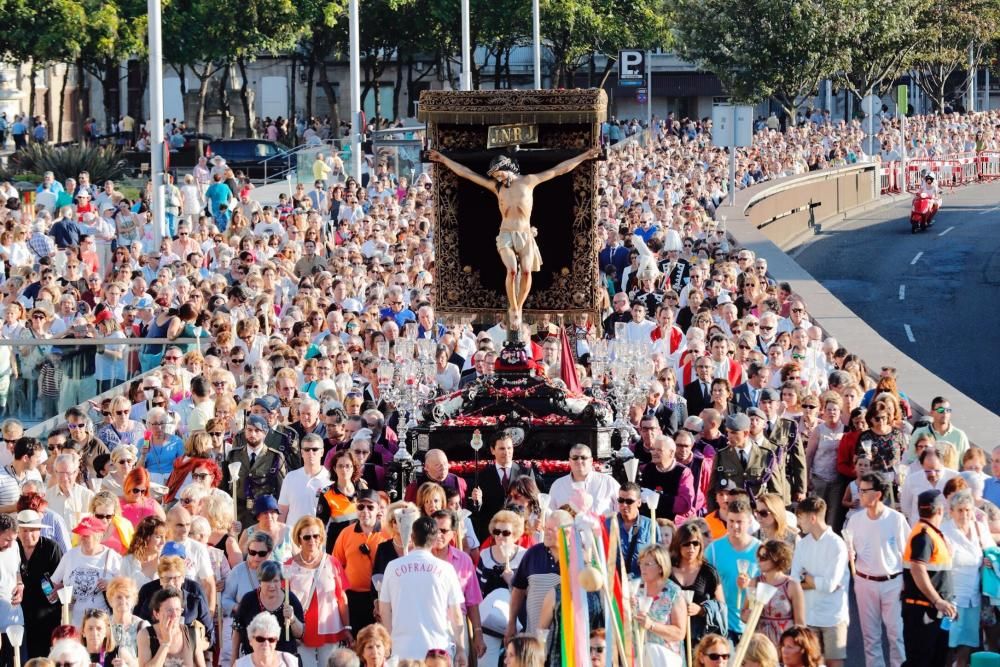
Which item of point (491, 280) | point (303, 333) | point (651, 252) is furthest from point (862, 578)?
point (651, 252)

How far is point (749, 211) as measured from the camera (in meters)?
38.9

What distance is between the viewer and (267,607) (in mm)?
11859

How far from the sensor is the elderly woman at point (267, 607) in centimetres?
1181

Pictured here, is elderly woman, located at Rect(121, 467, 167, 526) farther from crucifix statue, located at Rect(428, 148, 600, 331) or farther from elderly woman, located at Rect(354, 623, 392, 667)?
crucifix statue, located at Rect(428, 148, 600, 331)

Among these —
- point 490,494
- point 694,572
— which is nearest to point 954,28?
point 490,494

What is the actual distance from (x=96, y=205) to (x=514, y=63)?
2384 inches

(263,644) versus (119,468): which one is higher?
(119,468)

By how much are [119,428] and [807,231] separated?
109ft

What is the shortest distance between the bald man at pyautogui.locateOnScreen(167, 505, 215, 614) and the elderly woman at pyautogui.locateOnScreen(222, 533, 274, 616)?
0.13 m

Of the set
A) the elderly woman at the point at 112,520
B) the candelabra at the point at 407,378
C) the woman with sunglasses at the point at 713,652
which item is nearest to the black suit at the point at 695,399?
the candelabra at the point at 407,378

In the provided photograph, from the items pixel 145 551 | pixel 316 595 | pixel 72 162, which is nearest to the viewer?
pixel 316 595

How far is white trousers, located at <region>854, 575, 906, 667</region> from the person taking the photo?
1318cm

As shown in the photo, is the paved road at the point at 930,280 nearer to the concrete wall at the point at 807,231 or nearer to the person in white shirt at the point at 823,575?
the concrete wall at the point at 807,231

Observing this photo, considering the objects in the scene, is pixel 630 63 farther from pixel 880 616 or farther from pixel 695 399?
pixel 880 616
